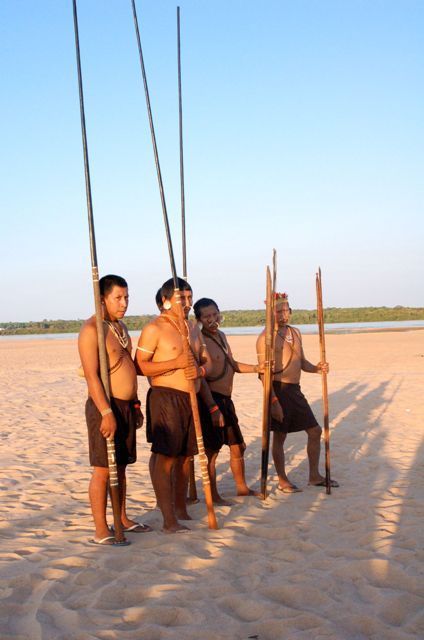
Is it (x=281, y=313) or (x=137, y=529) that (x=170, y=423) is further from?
(x=281, y=313)

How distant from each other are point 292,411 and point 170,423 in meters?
1.57

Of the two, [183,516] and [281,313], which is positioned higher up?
[281,313]

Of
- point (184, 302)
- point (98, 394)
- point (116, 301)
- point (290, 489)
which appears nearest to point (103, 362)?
point (98, 394)

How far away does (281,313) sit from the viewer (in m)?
5.97

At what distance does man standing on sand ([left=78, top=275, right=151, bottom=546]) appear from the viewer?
4277mm

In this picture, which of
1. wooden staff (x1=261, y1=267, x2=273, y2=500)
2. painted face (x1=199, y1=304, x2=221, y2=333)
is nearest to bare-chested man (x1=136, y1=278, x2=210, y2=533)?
painted face (x1=199, y1=304, x2=221, y2=333)

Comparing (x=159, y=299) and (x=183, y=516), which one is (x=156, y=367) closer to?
(x=159, y=299)

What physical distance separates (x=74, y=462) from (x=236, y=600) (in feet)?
14.3

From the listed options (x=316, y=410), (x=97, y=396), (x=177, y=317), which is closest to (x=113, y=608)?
(x=97, y=396)

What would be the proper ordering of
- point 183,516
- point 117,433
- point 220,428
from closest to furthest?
1. point 117,433
2. point 183,516
3. point 220,428

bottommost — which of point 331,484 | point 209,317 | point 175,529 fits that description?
point 331,484

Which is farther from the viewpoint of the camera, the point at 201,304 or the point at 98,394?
the point at 201,304

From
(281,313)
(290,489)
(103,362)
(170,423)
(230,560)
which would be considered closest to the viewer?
(230,560)

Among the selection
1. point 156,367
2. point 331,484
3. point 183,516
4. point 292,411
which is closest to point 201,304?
point 156,367
